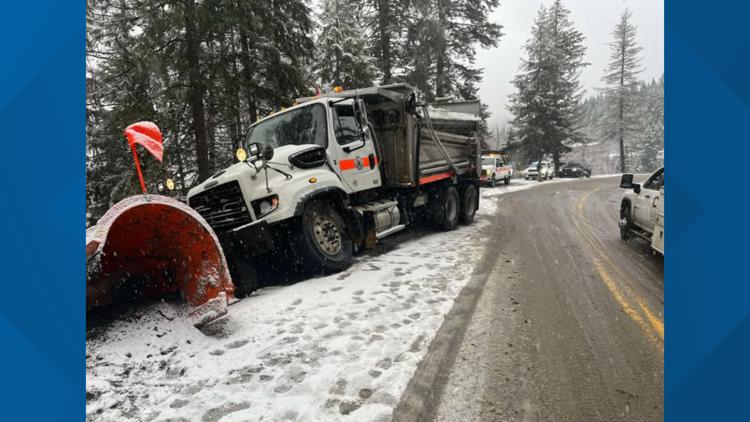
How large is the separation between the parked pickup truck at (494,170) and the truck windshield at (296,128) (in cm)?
1761

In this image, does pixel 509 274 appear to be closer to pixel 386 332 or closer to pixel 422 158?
pixel 386 332

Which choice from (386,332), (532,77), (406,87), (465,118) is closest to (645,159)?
(532,77)

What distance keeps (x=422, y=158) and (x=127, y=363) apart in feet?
21.6

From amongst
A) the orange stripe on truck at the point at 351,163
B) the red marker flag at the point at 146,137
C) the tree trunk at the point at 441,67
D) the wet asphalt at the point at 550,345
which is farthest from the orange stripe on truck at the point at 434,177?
the tree trunk at the point at 441,67

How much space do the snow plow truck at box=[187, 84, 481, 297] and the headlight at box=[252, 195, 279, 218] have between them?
0.01 meters

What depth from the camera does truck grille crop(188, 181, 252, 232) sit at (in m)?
5.56

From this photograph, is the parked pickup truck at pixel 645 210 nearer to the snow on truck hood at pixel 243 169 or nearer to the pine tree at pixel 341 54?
the snow on truck hood at pixel 243 169

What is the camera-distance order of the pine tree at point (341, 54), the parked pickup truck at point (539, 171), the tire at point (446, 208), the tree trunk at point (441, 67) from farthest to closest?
1. the parked pickup truck at point (539, 171)
2. the tree trunk at point (441, 67)
3. the pine tree at point (341, 54)
4. the tire at point (446, 208)

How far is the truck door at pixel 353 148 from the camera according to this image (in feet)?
22.3

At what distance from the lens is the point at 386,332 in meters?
4.02

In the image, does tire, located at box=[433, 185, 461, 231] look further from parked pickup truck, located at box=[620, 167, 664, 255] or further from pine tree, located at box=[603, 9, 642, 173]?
pine tree, located at box=[603, 9, 642, 173]

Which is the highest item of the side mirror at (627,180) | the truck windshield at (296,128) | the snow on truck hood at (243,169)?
the truck windshield at (296,128)

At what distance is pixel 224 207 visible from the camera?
5668mm

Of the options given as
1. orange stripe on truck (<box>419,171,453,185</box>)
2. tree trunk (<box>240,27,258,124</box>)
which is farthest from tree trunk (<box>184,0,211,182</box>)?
orange stripe on truck (<box>419,171,453,185</box>)
